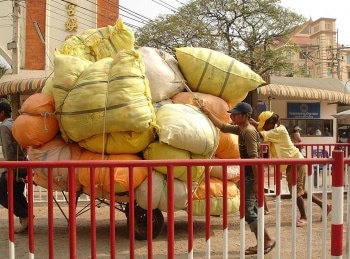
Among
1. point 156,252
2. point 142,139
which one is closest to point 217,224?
point 156,252

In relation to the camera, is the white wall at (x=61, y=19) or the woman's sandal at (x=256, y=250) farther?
the white wall at (x=61, y=19)

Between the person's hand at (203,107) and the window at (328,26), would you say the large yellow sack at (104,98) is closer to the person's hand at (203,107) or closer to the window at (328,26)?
the person's hand at (203,107)

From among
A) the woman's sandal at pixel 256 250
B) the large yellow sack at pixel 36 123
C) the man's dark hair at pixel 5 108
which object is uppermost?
the man's dark hair at pixel 5 108

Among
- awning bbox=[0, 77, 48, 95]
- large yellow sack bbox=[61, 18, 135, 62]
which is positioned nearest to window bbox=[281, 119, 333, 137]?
awning bbox=[0, 77, 48, 95]

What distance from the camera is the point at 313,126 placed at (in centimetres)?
1706

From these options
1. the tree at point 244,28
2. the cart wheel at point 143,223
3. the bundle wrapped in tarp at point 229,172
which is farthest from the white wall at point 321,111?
the cart wheel at point 143,223

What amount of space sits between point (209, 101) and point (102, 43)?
4.52 ft

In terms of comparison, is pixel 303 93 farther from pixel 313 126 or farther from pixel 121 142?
pixel 121 142

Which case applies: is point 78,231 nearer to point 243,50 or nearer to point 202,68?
point 202,68

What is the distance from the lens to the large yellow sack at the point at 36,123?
417 cm

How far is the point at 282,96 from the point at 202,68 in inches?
446

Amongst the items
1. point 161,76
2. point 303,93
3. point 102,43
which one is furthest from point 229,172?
point 303,93

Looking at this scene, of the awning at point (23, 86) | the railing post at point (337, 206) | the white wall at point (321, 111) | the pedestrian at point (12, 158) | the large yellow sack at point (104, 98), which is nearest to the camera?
the railing post at point (337, 206)

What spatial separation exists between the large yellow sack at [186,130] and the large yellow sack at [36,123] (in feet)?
3.42
